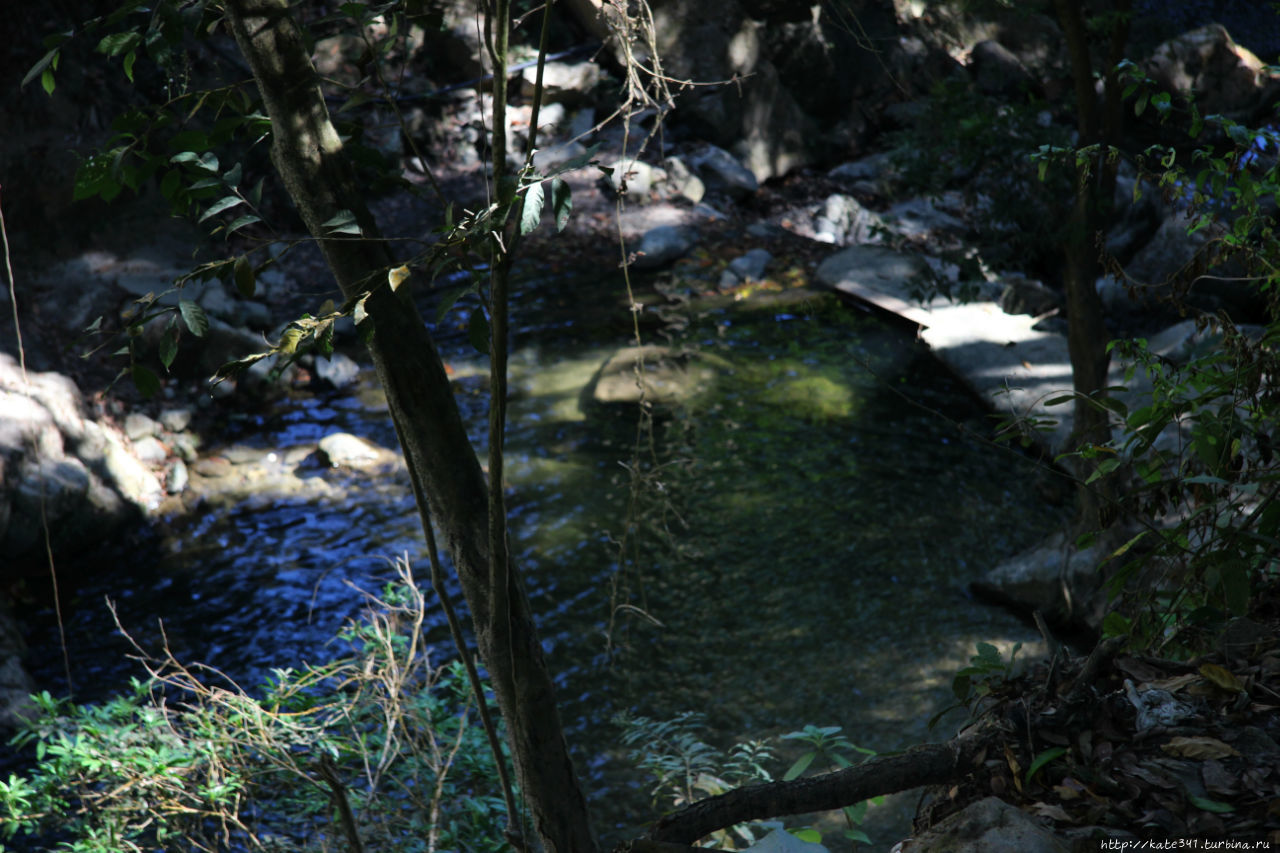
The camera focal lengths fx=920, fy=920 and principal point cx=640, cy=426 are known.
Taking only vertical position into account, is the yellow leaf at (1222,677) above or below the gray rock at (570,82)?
below

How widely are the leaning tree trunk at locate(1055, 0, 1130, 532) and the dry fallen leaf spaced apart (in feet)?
9.79

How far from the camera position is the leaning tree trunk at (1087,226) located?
13.9 feet

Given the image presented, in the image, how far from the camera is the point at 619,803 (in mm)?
4035

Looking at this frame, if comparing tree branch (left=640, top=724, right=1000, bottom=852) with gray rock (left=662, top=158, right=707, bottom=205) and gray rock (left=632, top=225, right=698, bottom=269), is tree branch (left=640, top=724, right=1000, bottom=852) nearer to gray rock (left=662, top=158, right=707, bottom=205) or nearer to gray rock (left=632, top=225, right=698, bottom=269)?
gray rock (left=632, top=225, right=698, bottom=269)

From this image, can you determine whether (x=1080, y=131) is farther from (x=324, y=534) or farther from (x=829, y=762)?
(x=324, y=534)

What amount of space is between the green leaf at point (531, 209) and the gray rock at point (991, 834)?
3.52 ft

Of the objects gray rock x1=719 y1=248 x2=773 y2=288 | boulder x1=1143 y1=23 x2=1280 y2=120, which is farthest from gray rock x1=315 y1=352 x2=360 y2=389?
boulder x1=1143 y1=23 x2=1280 y2=120

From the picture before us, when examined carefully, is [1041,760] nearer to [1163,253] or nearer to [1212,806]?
[1212,806]

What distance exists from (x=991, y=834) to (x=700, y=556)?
14.7ft

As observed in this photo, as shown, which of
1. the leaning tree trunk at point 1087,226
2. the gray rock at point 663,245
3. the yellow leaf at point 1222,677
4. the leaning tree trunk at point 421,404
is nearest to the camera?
the leaning tree trunk at point 421,404

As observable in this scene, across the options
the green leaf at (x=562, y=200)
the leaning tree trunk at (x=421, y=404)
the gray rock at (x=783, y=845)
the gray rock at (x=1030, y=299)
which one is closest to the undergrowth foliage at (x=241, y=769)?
the leaning tree trunk at (x=421, y=404)

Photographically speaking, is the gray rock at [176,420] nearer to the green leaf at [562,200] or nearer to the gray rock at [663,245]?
the gray rock at [663,245]

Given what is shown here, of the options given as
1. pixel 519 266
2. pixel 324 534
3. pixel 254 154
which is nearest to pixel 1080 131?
pixel 324 534

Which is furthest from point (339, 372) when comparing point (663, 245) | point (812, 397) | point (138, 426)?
point (812, 397)
